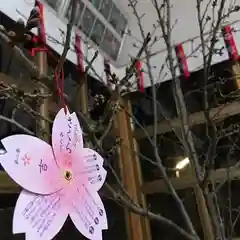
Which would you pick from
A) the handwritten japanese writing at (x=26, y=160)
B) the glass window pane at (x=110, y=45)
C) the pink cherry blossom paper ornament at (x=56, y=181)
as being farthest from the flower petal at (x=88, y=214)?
the glass window pane at (x=110, y=45)

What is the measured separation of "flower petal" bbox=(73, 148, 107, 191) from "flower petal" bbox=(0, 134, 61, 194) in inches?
2.3

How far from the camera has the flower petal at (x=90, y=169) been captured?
1.79 feet

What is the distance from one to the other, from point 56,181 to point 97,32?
154 cm

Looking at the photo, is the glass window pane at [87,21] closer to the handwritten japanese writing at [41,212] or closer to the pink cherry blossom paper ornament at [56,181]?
the pink cherry blossom paper ornament at [56,181]

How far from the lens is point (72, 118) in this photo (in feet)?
1.87

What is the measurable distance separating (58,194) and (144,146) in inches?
74.7

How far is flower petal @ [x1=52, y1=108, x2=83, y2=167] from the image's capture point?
1.66 ft

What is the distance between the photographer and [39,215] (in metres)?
0.44

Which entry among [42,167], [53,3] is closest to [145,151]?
[53,3]

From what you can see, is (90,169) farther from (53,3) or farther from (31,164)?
(53,3)

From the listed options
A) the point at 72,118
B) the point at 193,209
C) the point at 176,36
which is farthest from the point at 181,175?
the point at 72,118

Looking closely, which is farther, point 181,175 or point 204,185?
point 181,175

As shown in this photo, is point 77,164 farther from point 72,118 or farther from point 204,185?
point 204,185

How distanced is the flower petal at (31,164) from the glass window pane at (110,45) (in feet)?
→ 5.20
